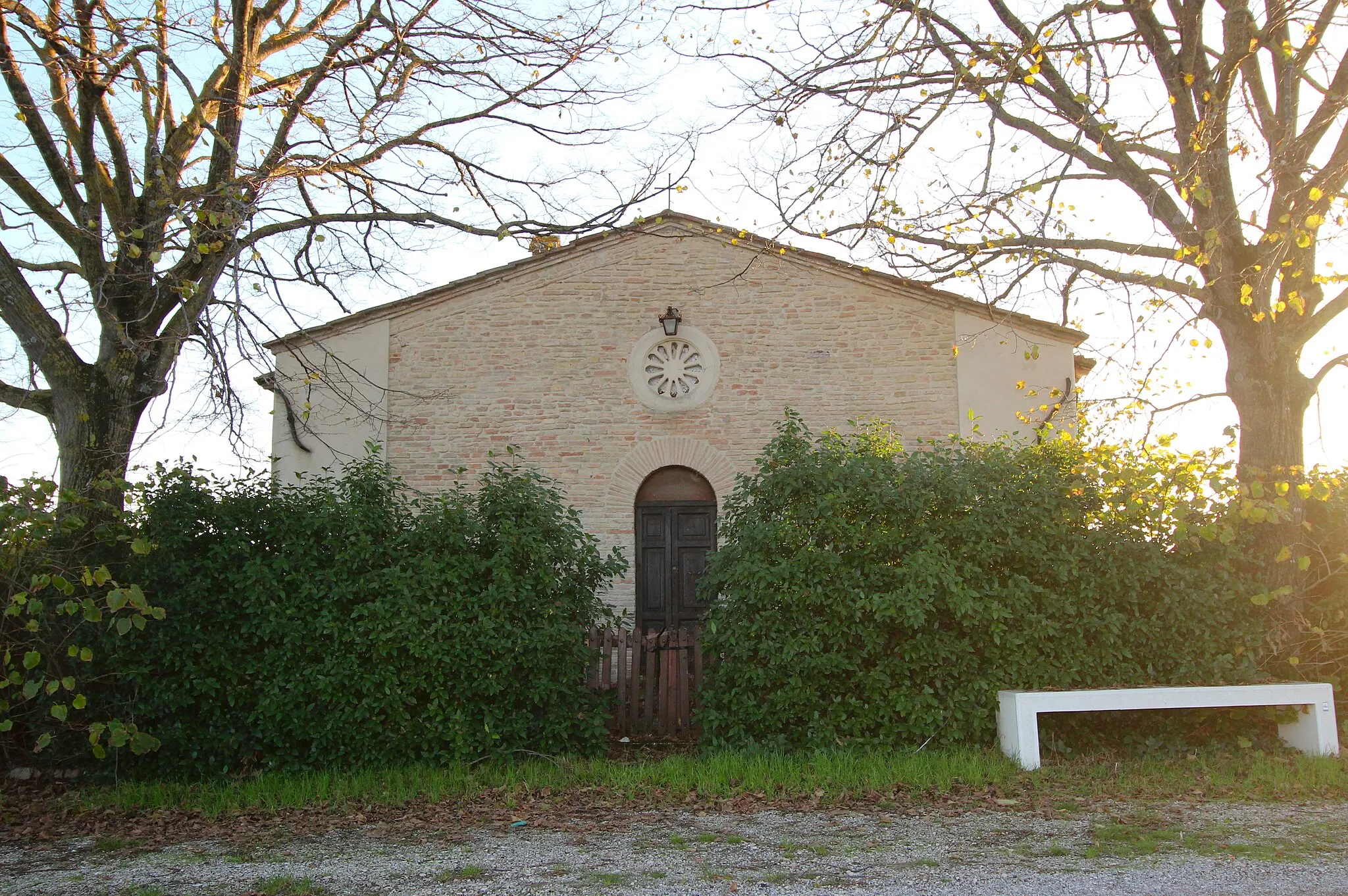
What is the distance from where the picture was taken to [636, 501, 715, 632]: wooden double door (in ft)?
38.9

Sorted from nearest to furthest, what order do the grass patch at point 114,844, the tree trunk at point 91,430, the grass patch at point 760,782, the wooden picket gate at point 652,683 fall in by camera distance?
the grass patch at point 114,844 → the grass patch at point 760,782 → the tree trunk at point 91,430 → the wooden picket gate at point 652,683

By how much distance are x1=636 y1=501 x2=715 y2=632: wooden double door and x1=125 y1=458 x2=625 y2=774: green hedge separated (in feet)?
14.1

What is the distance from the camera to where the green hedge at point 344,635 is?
7.05m

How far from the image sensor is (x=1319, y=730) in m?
7.14

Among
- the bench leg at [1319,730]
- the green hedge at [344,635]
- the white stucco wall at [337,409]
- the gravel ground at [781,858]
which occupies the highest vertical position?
the white stucco wall at [337,409]

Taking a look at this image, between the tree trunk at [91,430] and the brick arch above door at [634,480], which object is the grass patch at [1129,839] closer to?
the brick arch above door at [634,480]

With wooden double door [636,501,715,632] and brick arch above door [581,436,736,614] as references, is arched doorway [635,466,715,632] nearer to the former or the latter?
wooden double door [636,501,715,632]

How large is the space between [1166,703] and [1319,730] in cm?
125

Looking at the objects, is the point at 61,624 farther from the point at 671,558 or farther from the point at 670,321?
the point at 670,321

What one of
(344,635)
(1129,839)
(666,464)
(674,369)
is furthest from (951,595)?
(674,369)

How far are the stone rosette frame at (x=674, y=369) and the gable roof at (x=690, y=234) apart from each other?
1.29 meters

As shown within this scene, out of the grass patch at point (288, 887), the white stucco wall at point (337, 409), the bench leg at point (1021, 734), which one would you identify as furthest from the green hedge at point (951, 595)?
the white stucco wall at point (337, 409)

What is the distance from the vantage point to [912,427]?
39.5ft

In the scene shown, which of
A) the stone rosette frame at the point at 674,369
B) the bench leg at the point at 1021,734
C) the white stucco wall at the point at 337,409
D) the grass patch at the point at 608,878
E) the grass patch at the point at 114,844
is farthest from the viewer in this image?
the stone rosette frame at the point at 674,369
